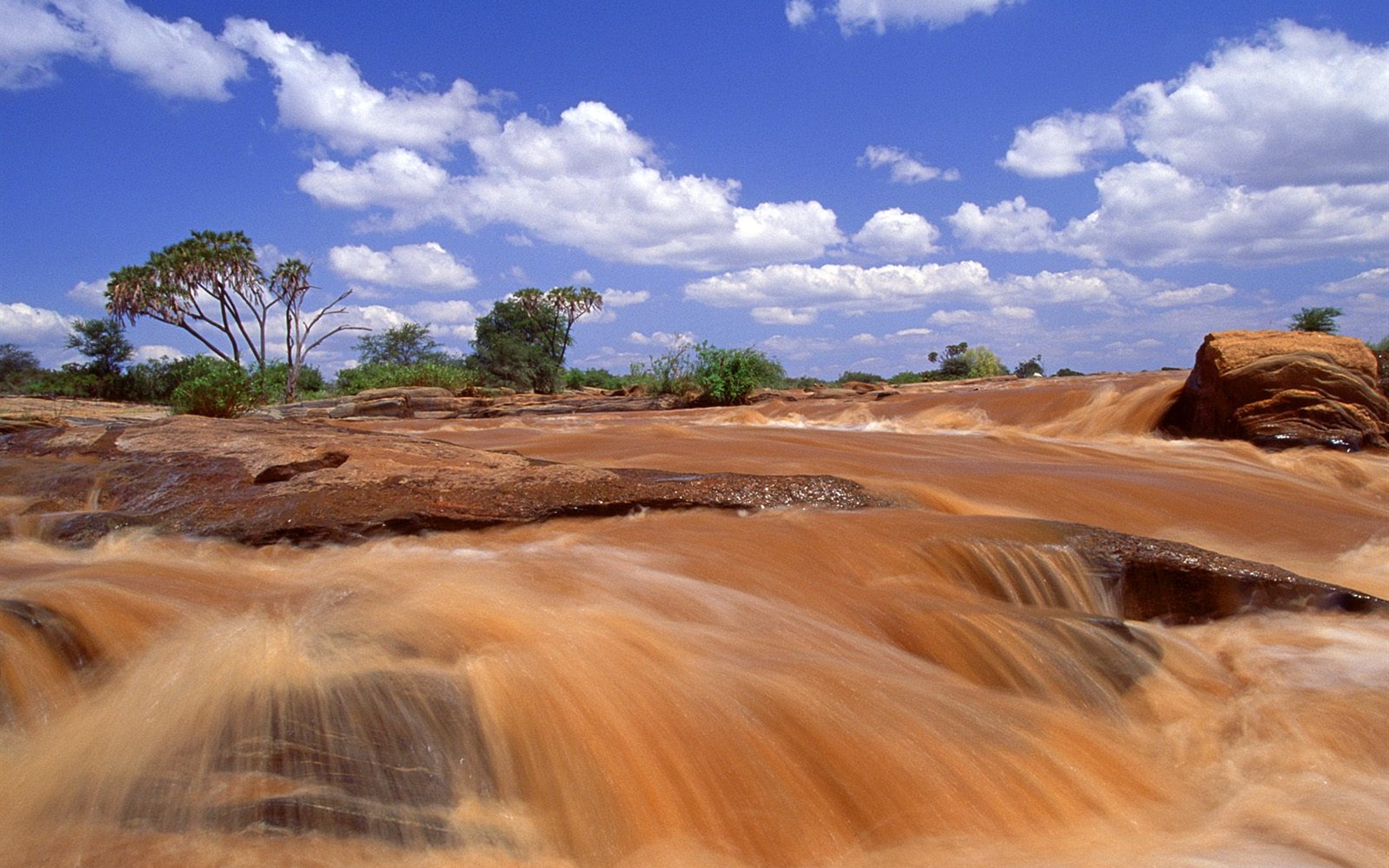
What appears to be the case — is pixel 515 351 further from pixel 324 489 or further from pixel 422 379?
pixel 324 489

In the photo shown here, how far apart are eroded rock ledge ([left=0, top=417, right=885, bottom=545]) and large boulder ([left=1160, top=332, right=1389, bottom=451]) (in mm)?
7034

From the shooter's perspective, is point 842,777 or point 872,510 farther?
point 872,510

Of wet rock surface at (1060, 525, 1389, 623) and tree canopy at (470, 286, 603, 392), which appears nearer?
wet rock surface at (1060, 525, 1389, 623)

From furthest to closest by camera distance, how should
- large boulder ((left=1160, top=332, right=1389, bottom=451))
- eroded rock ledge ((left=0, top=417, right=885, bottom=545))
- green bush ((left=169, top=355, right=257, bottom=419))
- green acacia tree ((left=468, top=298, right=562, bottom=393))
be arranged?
green acacia tree ((left=468, top=298, right=562, bottom=393)), green bush ((left=169, top=355, right=257, bottom=419)), large boulder ((left=1160, top=332, right=1389, bottom=451)), eroded rock ledge ((left=0, top=417, right=885, bottom=545))

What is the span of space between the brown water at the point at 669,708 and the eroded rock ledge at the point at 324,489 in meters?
0.18

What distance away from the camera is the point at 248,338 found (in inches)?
1377

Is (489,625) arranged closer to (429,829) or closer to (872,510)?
(429,829)

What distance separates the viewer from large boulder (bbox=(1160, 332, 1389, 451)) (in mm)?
9250

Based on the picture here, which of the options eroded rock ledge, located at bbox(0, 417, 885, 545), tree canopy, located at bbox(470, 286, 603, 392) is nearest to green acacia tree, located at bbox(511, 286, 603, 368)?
tree canopy, located at bbox(470, 286, 603, 392)

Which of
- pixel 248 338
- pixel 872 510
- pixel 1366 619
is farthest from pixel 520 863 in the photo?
pixel 248 338

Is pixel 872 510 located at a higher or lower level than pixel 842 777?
higher

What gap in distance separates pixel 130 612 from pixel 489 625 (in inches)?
46.3

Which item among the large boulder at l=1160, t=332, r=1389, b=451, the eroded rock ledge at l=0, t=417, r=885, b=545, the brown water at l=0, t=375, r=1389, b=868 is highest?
the large boulder at l=1160, t=332, r=1389, b=451

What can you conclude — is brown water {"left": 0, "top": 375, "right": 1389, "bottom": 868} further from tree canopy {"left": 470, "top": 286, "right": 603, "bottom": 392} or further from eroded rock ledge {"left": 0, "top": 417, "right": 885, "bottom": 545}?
tree canopy {"left": 470, "top": 286, "right": 603, "bottom": 392}
